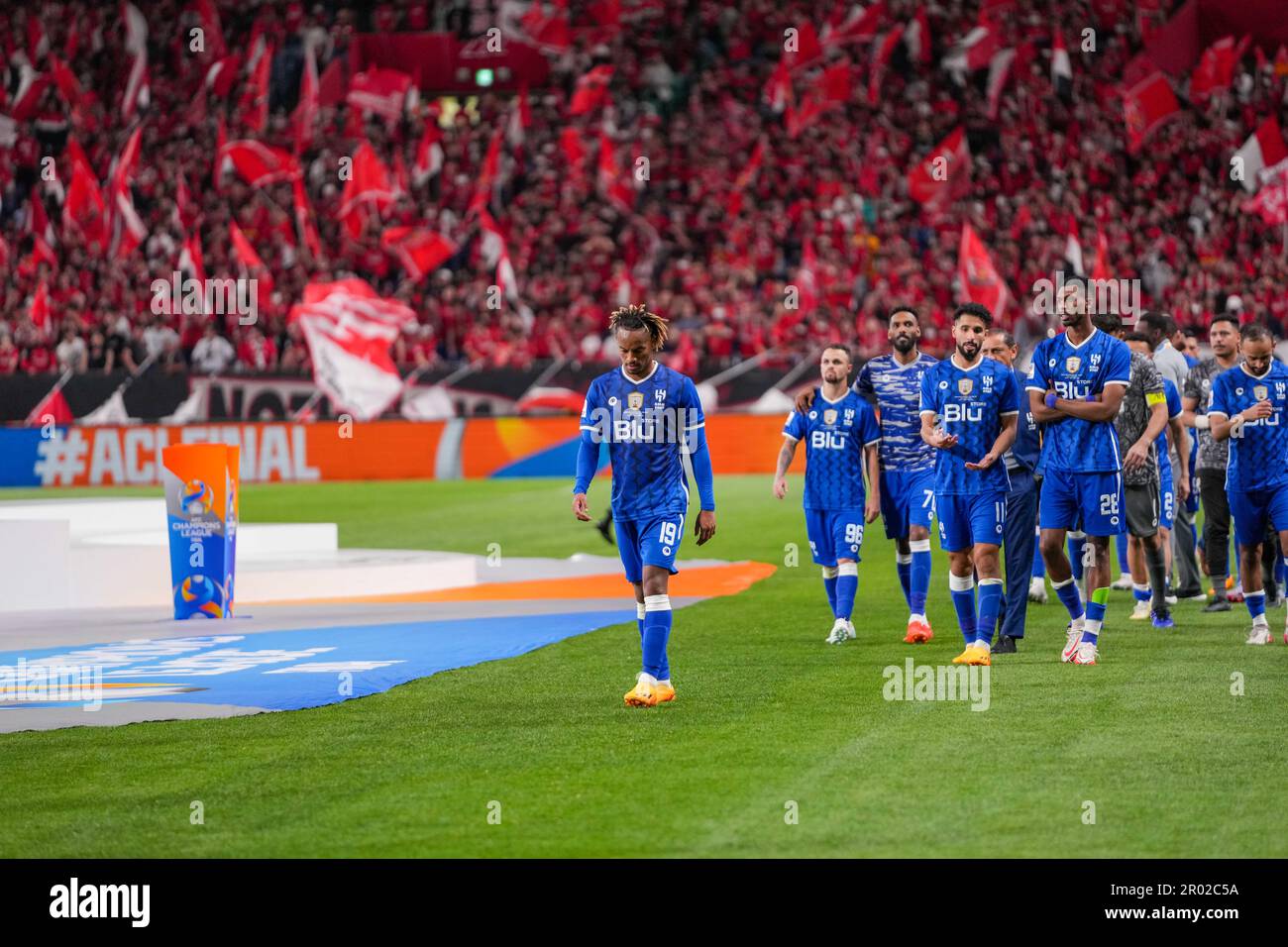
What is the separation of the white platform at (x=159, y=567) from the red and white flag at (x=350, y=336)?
1174cm

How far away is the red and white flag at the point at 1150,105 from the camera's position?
130 feet

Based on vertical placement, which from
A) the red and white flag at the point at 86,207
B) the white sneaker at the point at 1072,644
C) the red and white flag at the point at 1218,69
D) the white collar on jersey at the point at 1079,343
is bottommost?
the white sneaker at the point at 1072,644

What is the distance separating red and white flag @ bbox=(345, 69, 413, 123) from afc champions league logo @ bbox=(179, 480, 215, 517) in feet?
93.8

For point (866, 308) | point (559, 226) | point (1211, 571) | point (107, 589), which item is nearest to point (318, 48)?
point (559, 226)

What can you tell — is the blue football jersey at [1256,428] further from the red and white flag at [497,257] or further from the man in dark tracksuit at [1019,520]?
the red and white flag at [497,257]

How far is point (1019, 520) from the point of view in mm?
13148

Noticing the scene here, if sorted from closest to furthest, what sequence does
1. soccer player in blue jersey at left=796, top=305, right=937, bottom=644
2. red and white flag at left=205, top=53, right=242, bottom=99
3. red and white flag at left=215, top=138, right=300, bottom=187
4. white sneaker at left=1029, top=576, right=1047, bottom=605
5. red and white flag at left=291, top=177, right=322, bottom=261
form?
soccer player in blue jersey at left=796, top=305, right=937, bottom=644 → white sneaker at left=1029, top=576, right=1047, bottom=605 → red and white flag at left=291, top=177, right=322, bottom=261 → red and white flag at left=215, top=138, right=300, bottom=187 → red and white flag at left=205, top=53, right=242, bottom=99

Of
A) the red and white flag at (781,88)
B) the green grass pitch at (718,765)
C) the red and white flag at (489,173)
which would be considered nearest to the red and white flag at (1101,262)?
the red and white flag at (781,88)

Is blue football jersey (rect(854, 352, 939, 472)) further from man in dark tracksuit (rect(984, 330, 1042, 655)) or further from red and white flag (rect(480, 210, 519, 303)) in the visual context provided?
red and white flag (rect(480, 210, 519, 303))

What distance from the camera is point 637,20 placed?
150 ft

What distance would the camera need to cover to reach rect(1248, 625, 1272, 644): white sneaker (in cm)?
1311

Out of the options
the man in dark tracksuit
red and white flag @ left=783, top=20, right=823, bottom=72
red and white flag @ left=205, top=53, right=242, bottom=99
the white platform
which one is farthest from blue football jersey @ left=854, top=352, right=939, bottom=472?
red and white flag @ left=205, top=53, right=242, bottom=99
